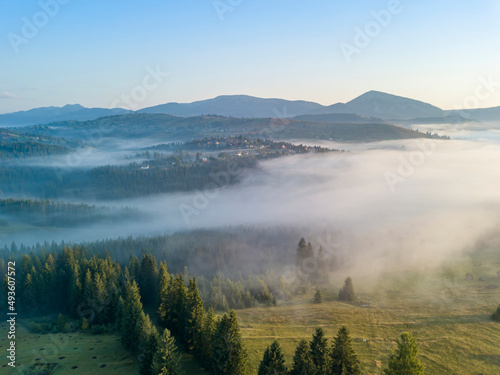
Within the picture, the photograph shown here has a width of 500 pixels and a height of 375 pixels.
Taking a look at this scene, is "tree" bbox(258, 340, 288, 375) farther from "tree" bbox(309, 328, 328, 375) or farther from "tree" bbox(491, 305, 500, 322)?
"tree" bbox(491, 305, 500, 322)

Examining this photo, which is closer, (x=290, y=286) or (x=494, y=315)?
(x=494, y=315)

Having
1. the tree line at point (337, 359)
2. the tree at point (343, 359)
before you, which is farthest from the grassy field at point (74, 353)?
the tree at point (343, 359)

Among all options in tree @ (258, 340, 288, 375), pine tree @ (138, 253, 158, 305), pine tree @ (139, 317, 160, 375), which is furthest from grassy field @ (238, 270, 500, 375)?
pine tree @ (138, 253, 158, 305)

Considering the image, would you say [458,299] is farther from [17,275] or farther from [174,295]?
[17,275]

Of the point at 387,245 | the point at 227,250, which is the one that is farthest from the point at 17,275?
the point at 387,245

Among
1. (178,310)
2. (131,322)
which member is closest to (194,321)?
(178,310)
